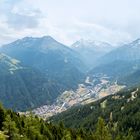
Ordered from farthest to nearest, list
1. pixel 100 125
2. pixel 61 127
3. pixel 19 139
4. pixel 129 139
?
1. pixel 129 139
2. pixel 61 127
3. pixel 100 125
4. pixel 19 139

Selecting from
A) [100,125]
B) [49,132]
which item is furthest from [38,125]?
[100,125]

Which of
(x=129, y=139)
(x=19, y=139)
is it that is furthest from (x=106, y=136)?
(x=129, y=139)

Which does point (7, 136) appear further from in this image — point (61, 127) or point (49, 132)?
point (61, 127)

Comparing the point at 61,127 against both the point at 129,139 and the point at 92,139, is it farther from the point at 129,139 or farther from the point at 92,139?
the point at 129,139

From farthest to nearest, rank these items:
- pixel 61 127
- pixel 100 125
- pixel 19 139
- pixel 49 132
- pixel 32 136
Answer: pixel 61 127 < pixel 49 132 < pixel 100 125 < pixel 32 136 < pixel 19 139

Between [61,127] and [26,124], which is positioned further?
[61,127]

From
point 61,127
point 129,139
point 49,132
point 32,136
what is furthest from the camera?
point 129,139

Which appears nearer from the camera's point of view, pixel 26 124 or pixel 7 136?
pixel 7 136

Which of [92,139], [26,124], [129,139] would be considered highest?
[26,124]

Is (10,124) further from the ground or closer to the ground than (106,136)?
further from the ground
